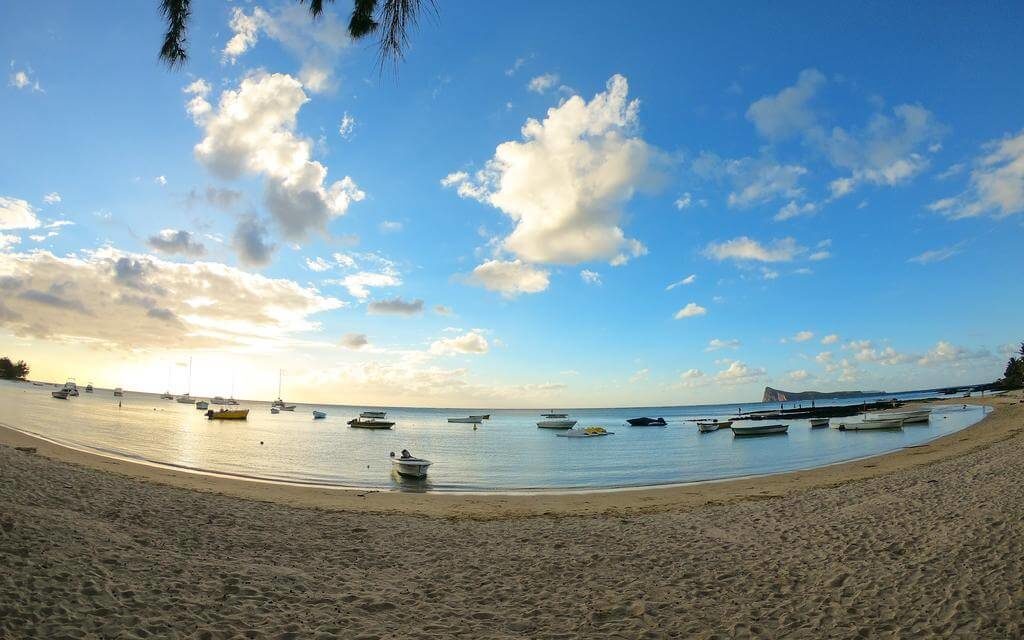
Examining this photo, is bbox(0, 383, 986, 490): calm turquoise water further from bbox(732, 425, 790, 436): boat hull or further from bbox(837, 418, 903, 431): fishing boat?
bbox(732, 425, 790, 436): boat hull

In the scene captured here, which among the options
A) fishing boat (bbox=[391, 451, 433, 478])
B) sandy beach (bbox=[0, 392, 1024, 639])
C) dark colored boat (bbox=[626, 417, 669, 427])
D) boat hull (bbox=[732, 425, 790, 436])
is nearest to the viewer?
sandy beach (bbox=[0, 392, 1024, 639])

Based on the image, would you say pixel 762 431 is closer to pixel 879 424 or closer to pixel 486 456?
pixel 879 424

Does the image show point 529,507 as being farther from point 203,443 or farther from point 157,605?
point 203,443

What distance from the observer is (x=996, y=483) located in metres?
15.4

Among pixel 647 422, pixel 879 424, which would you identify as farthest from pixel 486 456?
pixel 647 422

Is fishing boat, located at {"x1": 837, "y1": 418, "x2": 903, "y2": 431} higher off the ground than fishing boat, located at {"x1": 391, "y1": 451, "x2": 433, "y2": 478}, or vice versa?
fishing boat, located at {"x1": 391, "y1": 451, "x2": 433, "y2": 478}

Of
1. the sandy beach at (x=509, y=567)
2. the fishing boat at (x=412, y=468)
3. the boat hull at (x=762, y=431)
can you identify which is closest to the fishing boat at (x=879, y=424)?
the boat hull at (x=762, y=431)

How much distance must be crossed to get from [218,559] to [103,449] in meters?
33.1

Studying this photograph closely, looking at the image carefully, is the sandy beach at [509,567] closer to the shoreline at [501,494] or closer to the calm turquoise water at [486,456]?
the shoreline at [501,494]

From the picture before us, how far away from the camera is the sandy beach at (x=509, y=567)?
22.3 ft

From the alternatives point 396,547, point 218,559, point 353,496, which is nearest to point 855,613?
point 396,547

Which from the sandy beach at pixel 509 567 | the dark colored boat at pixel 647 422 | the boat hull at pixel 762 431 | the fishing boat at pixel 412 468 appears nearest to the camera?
the sandy beach at pixel 509 567

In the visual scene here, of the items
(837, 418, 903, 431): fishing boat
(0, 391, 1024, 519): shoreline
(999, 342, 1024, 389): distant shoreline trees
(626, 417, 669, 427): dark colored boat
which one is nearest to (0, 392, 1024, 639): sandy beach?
(0, 391, 1024, 519): shoreline

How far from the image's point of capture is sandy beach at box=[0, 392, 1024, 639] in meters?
6.79
